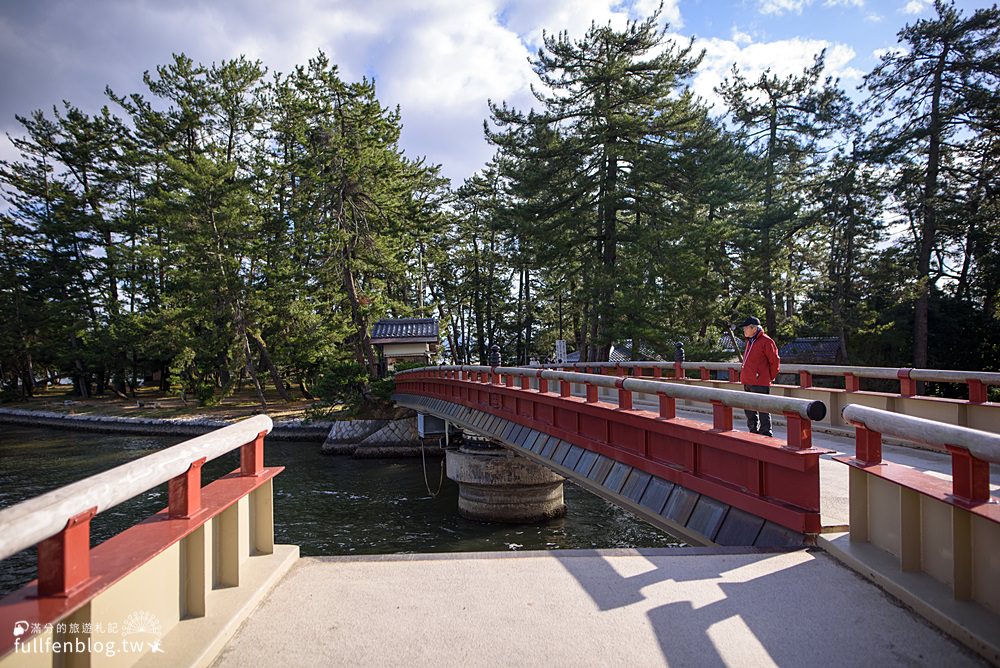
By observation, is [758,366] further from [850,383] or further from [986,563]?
[986,563]

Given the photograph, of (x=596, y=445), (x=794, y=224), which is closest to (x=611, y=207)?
(x=794, y=224)

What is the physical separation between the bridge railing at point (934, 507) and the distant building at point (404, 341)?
26676 millimetres

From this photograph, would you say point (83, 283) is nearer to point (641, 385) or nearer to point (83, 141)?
point (83, 141)

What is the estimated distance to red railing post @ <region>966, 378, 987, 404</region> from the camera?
7770 mm

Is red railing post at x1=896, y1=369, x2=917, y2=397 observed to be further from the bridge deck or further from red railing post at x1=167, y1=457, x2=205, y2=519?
red railing post at x1=167, y1=457, x2=205, y2=519

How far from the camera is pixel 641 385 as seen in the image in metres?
6.16

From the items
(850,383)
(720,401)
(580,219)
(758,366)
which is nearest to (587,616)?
(720,401)

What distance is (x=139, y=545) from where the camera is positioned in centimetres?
238

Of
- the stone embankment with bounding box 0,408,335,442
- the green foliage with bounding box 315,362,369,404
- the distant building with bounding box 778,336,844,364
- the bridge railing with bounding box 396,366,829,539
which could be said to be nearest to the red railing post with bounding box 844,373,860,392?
the bridge railing with bounding box 396,366,829,539

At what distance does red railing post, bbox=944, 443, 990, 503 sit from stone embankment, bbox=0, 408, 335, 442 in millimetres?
28248

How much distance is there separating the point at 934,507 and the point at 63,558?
12.8 ft

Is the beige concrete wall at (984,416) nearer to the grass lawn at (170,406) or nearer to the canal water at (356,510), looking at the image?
the canal water at (356,510)

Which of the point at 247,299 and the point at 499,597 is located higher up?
the point at 247,299

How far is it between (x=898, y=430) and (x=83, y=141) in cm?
5202
